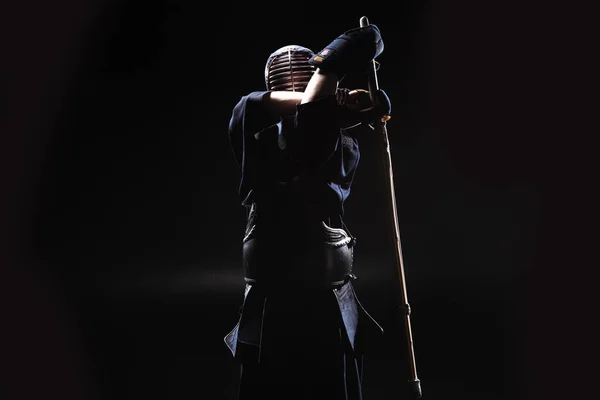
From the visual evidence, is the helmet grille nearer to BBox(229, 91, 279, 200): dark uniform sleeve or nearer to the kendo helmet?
the kendo helmet

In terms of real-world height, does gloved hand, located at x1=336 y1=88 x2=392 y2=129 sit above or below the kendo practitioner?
above

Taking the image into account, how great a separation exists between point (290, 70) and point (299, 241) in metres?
0.54

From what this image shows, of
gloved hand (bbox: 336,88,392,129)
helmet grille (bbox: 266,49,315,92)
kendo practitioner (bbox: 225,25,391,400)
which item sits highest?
helmet grille (bbox: 266,49,315,92)

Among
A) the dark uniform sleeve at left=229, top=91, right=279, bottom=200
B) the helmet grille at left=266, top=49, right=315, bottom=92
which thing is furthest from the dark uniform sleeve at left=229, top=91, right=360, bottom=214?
the helmet grille at left=266, top=49, right=315, bottom=92

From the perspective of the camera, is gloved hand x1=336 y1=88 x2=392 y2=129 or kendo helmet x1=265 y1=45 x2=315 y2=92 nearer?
gloved hand x1=336 y1=88 x2=392 y2=129

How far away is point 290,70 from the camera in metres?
1.52

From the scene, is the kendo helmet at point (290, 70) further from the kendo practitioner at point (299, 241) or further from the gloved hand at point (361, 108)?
the gloved hand at point (361, 108)

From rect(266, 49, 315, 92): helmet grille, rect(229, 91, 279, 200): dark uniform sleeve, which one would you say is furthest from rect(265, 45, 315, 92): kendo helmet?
rect(229, 91, 279, 200): dark uniform sleeve

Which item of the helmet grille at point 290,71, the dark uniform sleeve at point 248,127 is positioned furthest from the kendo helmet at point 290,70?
the dark uniform sleeve at point 248,127

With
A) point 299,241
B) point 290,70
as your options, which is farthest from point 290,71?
point 299,241

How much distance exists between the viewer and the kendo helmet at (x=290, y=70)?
59.2 inches

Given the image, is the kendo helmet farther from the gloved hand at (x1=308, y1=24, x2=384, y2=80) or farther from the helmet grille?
the gloved hand at (x1=308, y1=24, x2=384, y2=80)

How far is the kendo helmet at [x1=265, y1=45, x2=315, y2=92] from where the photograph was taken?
4.94 feet

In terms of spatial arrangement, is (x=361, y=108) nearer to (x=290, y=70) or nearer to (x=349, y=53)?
(x=349, y=53)
